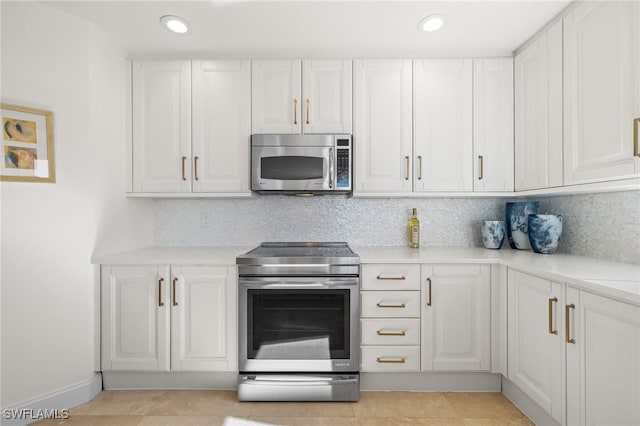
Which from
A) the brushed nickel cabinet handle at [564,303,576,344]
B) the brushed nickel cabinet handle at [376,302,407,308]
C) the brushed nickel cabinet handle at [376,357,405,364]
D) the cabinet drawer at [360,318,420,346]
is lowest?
the brushed nickel cabinet handle at [376,357,405,364]

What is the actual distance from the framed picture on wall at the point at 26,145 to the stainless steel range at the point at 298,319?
1.24 meters

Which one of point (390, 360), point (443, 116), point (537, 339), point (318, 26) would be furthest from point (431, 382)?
point (318, 26)

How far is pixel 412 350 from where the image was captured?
214 centimetres

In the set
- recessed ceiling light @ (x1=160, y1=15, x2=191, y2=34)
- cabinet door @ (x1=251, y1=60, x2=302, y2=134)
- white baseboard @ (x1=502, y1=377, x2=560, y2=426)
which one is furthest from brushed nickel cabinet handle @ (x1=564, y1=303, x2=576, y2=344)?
recessed ceiling light @ (x1=160, y1=15, x2=191, y2=34)

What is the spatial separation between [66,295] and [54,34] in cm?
156

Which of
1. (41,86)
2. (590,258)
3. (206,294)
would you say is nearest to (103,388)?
(206,294)

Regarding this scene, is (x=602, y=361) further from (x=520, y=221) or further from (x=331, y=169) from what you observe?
(x=331, y=169)

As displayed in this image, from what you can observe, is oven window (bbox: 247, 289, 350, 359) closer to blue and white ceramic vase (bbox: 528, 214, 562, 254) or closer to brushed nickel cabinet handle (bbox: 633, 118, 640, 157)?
blue and white ceramic vase (bbox: 528, 214, 562, 254)

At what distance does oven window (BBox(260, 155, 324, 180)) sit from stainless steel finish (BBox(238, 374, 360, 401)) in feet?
4.33

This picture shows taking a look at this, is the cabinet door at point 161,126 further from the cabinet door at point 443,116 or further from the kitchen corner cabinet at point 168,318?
the cabinet door at point 443,116

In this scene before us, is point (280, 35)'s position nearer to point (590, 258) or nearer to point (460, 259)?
point (460, 259)

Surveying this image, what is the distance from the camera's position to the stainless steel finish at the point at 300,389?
2057 millimetres

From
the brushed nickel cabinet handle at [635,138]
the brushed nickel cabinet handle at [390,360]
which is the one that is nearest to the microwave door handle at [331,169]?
the brushed nickel cabinet handle at [390,360]

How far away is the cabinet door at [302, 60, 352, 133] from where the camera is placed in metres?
2.44
